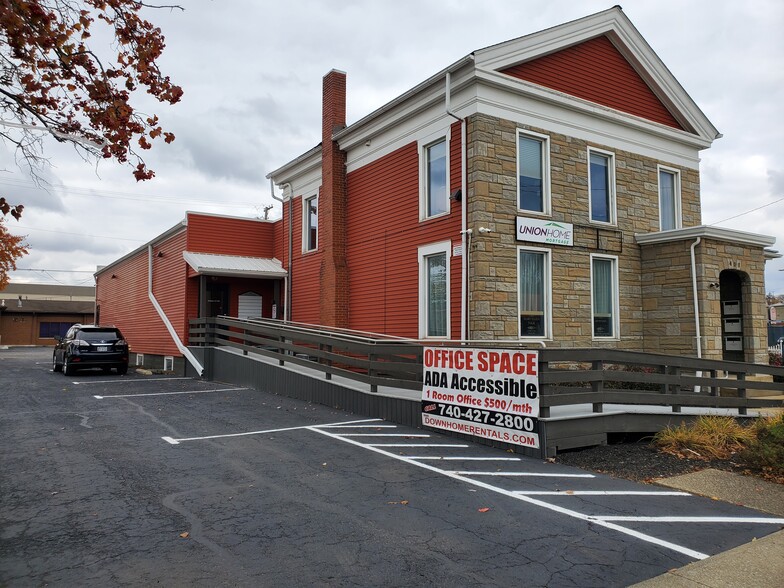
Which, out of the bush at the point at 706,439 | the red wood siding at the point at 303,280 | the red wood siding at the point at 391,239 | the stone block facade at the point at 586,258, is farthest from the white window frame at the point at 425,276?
the bush at the point at 706,439

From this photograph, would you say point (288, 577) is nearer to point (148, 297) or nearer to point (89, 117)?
point (89, 117)

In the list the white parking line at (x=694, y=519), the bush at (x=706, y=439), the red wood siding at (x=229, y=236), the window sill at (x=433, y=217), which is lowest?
the white parking line at (x=694, y=519)

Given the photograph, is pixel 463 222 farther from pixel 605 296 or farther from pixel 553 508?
pixel 553 508

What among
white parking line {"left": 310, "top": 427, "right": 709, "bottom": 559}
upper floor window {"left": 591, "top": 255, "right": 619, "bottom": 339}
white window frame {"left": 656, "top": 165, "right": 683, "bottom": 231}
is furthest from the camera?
white window frame {"left": 656, "top": 165, "right": 683, "bottom": 231}

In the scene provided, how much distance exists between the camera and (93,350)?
64.6 feet

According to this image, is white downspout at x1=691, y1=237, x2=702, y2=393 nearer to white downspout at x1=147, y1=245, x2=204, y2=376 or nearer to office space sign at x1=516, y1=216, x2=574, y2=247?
office space sign at x1=516, y1=216, x2=574, y2=247

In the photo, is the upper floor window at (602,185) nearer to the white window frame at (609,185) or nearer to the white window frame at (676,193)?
the white window frame at (609,185)

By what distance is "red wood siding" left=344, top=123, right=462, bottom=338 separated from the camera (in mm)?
13086

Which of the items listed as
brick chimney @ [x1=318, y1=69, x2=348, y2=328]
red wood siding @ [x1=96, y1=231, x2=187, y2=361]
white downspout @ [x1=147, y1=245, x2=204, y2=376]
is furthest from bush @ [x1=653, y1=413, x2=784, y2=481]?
red wood siding @ [x1=96, y1=231, x2=187, y2=361]

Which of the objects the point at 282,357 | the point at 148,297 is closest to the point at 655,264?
the point at 282,357

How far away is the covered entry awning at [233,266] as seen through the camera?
1891cm

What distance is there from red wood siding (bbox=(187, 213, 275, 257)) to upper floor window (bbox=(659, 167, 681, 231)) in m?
13.1

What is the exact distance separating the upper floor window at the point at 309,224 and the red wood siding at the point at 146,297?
429cm

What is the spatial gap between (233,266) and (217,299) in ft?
6.40
